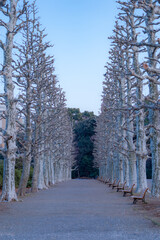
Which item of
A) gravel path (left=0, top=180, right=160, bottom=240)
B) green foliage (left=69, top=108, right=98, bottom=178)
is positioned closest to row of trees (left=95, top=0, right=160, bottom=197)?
gravel path (left=0, top=180, right=160, bottom=240)

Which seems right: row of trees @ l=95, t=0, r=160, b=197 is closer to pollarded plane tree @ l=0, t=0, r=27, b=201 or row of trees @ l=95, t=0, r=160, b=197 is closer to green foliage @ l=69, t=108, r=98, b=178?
pollarded plane tree @ l=0, t=0, r=27, b=201

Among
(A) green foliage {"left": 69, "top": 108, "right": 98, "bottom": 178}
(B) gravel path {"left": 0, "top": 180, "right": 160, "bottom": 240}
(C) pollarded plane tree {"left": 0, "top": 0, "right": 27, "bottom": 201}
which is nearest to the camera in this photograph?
(B) gravel path {"left": 0, "top": 180, "right": 160, "bottom": 240}

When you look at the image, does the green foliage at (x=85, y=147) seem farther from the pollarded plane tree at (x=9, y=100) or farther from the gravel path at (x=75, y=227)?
the gravel path at (x=75, y=227)

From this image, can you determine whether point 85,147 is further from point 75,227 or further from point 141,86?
point 75,227

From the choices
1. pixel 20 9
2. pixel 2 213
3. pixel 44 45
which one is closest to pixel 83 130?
pixel 44 45

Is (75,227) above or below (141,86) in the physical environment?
below

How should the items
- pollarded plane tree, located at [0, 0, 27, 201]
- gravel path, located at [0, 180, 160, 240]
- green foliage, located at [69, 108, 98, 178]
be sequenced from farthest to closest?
green foliage, located at [69, 108, 98, 178] → pollarded plane tree, located at [0, 0, 27, 201] → gravel path, located at [0, 180, 160, 240]

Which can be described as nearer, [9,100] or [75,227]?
[75,227]

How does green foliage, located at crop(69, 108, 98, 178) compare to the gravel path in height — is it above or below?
above

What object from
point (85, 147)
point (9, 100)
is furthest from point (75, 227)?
point (85, 147)

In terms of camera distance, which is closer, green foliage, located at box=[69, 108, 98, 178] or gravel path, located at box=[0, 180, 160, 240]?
gravel path, located at box=[0, 180, 160, 240]

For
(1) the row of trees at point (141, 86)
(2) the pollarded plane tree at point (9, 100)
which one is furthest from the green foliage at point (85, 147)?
(2) the pollarded plane tree at point (9, 100)

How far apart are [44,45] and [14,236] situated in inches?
818

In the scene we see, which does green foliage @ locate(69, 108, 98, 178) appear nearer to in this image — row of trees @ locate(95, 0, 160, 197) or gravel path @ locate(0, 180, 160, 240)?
row of trees @ locate(95, 0, 160, 197)
